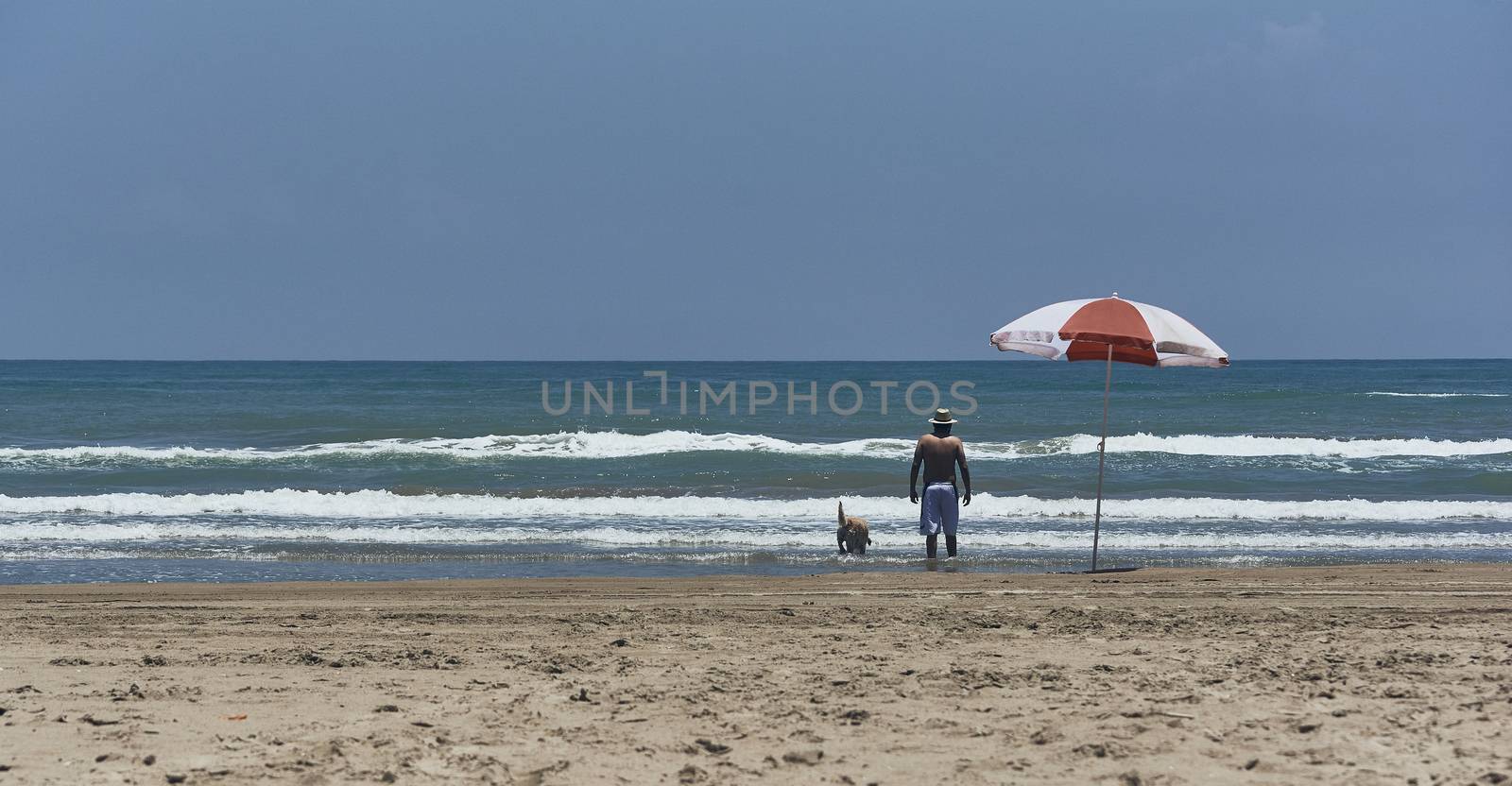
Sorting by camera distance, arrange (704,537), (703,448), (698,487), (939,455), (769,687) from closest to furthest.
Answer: (769,687), (939,455), (704,537), (698,487), (703,448)

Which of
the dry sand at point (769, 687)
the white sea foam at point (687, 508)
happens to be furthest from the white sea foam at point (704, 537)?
the dry sand at point (769, 687)

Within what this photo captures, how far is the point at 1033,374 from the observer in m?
65.3

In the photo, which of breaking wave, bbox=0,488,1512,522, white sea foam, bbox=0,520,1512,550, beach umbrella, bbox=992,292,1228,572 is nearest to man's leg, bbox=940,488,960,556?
white sea foam, bbox=0,520,1512,550

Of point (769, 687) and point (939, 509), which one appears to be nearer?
point (769, 687)

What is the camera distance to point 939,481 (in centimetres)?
983

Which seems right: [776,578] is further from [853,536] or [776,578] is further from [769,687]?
[769,687]

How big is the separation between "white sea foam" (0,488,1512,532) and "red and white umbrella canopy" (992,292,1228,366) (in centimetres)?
450

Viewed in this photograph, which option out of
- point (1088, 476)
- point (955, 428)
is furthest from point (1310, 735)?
point (955, 428)

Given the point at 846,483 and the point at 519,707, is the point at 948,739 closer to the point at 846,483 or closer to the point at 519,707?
the point at 519,707

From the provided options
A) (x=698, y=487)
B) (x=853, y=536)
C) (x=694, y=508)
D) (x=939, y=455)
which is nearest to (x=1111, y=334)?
(x=939, y=455)

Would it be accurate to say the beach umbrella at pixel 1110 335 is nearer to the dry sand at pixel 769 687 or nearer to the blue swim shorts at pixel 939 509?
the blue swim shorts at pixel 939 509

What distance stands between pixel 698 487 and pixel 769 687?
11763 millimetres

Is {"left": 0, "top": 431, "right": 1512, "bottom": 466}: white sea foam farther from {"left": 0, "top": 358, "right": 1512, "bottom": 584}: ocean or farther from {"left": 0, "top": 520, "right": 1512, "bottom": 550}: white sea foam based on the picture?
{"left": 0, "top": 520, "right": 1512, "bottom": 550}: white sea foam

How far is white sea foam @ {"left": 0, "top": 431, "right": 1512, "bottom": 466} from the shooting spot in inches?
832
